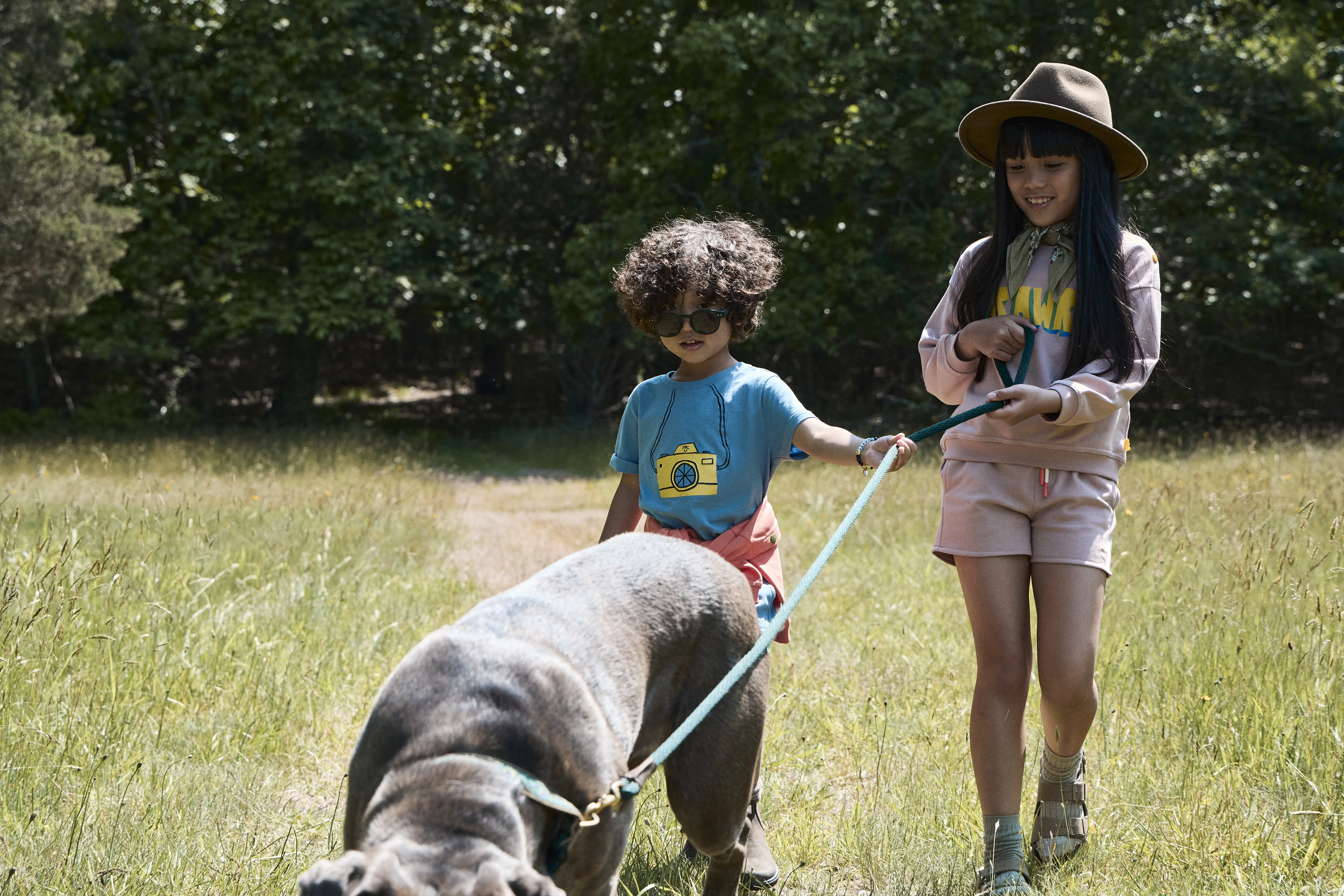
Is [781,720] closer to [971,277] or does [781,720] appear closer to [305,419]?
[971,277]

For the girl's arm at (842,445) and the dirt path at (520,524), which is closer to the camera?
the girl's arm at (842,445)

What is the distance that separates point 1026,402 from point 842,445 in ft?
1.68

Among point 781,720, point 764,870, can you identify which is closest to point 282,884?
point 764,870

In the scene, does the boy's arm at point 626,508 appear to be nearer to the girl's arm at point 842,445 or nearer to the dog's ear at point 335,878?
the girl's arm at point 842,445

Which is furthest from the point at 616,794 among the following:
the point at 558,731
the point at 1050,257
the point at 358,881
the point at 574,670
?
the point at 1050,257

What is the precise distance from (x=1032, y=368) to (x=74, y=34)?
17.3 m

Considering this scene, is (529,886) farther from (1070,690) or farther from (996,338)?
(996,338)

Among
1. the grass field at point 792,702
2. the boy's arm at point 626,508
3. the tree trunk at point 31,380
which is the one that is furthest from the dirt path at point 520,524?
the tree trunk at point 31,380

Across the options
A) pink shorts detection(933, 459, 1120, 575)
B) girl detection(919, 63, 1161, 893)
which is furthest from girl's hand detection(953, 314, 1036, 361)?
pink shorts detection(933, 459, 1120, 575)

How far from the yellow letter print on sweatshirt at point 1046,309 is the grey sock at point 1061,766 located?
1.24m

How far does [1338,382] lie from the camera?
19047mm

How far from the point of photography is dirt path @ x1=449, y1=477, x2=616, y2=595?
8.12 meters

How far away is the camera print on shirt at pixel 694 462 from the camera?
3199 mm

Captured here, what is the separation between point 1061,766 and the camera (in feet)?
10.5
